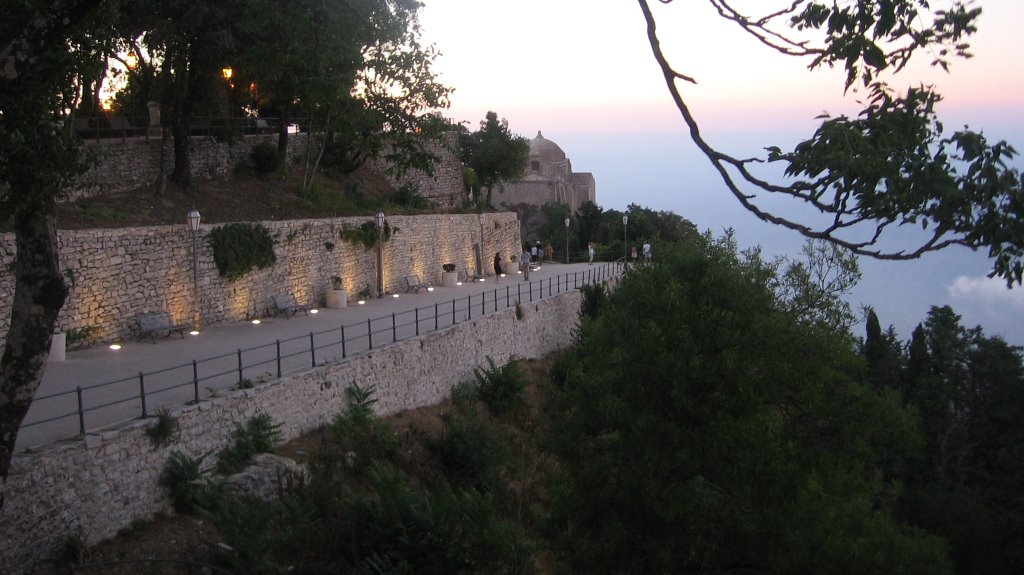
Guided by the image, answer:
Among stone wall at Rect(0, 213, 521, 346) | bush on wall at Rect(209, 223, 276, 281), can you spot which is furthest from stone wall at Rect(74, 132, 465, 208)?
bush on wall at Rect(209, 223, 276, 281)

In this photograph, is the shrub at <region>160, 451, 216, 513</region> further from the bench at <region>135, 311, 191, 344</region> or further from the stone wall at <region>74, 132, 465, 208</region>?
the stone wall at <region>74, 132, 465, 208</region>

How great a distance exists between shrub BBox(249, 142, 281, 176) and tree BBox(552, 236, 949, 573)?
52.4ft

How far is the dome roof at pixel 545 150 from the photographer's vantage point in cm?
6644

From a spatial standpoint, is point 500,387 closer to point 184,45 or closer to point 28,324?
point 184,45

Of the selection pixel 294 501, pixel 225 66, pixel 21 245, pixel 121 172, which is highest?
pixel 225 66

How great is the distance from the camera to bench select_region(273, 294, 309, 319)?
20.3 m

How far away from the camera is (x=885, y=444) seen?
13750 millimetres

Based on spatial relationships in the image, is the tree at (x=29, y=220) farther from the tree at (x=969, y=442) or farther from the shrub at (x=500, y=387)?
the tree at (x=969, y=442)

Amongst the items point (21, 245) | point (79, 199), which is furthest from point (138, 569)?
point (79, 199)

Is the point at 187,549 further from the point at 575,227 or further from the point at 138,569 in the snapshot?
the point at 575,227

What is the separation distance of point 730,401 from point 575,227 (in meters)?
39.6

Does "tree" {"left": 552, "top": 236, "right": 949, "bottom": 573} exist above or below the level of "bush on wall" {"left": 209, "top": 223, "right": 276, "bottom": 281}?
below

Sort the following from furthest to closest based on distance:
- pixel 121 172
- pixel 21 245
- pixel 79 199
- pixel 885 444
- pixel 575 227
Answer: pixel 575 227 → pixel 121 172 → pixel 79 199 → pixel 885 444 → pixel 21 245

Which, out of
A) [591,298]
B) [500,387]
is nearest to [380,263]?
[500,387]
